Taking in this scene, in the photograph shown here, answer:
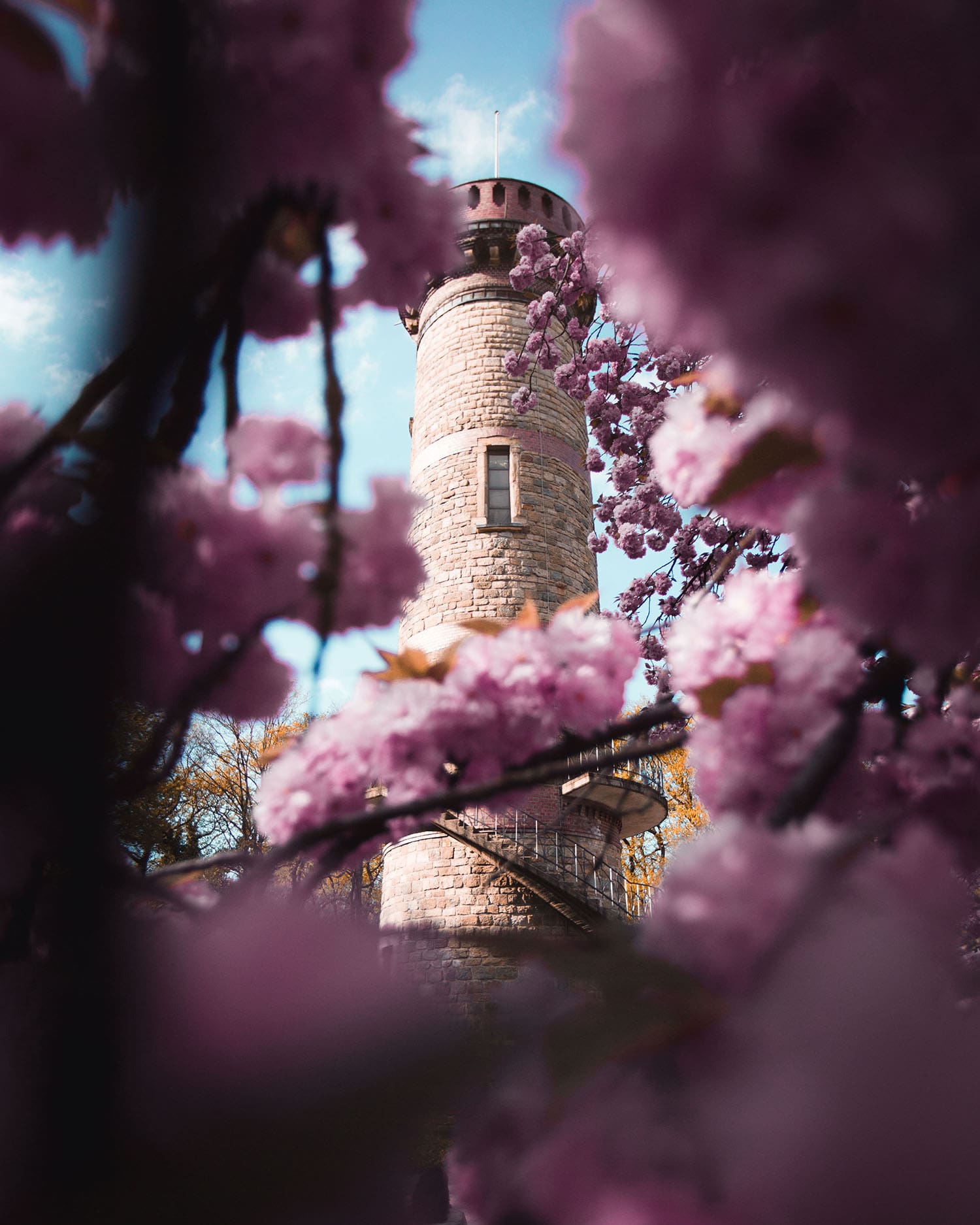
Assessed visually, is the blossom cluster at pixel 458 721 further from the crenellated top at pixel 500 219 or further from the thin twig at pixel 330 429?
the crenellated top at pixel 500 219

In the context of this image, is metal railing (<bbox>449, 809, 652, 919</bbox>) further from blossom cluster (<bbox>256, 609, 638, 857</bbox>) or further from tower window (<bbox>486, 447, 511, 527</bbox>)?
blossom cluster (<bbox>256, 609, 638, 857</bbox>)

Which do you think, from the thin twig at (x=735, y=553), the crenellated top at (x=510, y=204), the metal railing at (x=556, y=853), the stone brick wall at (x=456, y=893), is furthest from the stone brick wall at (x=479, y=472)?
the thin twig at (x=735, y=553)

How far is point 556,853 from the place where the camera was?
765 cm

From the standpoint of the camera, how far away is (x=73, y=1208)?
1.06 ft

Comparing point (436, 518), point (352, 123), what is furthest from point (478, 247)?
point (352, 123)

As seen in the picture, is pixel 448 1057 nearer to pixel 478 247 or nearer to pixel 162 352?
pixel 162 352

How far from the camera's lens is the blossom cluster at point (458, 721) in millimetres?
854

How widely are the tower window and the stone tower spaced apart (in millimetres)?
18

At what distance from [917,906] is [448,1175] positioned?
336 mm

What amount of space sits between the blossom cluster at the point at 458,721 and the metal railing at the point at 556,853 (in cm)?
664

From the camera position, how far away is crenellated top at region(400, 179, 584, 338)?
390 inches

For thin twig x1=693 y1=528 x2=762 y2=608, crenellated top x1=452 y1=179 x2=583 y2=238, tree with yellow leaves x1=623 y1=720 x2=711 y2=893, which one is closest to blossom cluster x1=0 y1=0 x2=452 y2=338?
thin twig x1=693 y1=528 x2=762 y2=608

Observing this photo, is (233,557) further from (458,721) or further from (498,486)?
(498,486)

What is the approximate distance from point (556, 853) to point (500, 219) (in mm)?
8123
